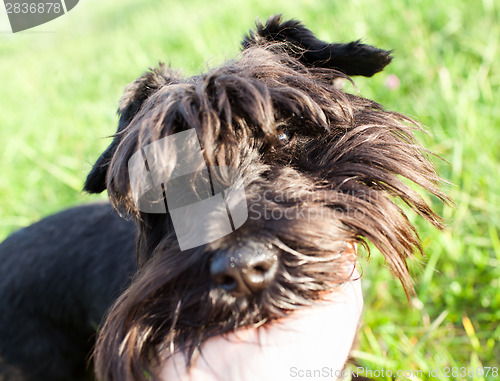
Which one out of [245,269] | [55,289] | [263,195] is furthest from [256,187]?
[55,289]

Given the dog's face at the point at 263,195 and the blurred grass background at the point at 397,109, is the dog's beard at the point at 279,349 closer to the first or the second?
the dog's face at the point at 263,195

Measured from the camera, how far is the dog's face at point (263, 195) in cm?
169

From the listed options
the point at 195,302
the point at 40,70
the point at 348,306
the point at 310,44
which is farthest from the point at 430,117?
the point at 40,70

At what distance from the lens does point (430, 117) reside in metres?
4.25

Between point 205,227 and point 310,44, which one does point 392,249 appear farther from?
point 310,44

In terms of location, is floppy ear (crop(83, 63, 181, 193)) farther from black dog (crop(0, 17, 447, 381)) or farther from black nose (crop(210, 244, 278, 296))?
black nose (crop(210, 244, 278, 296))

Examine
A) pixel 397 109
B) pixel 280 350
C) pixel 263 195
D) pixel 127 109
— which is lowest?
pixel 280 350

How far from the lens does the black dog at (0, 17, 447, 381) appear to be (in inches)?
66.9

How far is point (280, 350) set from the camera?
1.68m

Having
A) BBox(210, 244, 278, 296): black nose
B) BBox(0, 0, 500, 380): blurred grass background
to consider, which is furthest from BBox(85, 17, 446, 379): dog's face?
BBox(0, 0, 500, 380): blurred grass background

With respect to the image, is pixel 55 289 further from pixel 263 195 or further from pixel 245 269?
pixel 245 269

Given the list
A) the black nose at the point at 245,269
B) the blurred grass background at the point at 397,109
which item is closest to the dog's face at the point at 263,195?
the black nose at the point at 245,269

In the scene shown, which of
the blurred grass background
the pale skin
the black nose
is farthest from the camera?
the blurred grass background

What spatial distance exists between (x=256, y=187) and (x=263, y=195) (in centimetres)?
7
